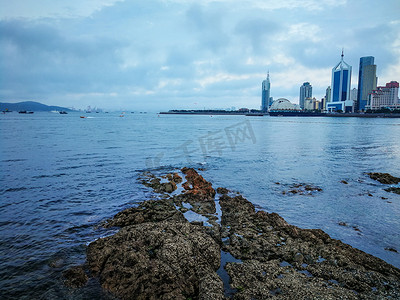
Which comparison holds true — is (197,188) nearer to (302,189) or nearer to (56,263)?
(302,189)

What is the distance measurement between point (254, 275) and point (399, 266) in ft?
17.4

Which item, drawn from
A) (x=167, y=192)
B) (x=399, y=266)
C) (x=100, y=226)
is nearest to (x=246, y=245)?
(x=399, y=266)

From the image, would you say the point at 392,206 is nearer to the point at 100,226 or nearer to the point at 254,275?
the point at 254,275

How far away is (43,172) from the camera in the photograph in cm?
1964

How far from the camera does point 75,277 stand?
704 cm

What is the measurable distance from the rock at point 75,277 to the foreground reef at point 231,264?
0.03 metres

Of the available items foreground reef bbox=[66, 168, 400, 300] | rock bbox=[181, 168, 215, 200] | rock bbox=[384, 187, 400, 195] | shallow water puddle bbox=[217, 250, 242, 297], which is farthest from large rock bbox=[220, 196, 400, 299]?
rock bbox=[384, 187, 400, 195]

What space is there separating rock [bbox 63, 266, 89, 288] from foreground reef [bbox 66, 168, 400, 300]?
0.03 m

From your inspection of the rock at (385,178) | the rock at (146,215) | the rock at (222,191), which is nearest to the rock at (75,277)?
the rock at (146,215)

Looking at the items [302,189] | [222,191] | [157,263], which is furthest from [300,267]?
[302,189]

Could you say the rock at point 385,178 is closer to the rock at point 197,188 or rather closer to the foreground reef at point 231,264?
the foreground reef at point 231,264

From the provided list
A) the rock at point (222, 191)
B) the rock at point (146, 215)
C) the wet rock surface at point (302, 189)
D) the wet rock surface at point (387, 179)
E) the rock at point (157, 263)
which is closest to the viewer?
the rock at point (157, 263)

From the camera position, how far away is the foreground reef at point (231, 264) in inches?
253

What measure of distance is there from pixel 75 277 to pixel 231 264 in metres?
4.75
